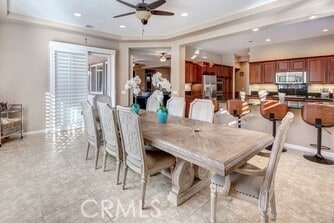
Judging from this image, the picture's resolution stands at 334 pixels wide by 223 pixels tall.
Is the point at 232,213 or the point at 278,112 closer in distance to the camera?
the point at 232,213

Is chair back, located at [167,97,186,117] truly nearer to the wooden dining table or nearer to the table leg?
the wooden dining table

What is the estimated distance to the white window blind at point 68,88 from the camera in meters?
5.37

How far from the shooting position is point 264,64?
812 centimetres

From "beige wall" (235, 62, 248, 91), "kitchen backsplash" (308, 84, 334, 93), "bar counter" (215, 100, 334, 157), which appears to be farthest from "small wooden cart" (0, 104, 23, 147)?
"beige wall" (235, 62, 248, 91)

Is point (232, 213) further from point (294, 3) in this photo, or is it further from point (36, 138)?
point (36, 138)

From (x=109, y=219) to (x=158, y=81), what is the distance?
1.80 metres

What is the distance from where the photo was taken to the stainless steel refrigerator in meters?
7.98

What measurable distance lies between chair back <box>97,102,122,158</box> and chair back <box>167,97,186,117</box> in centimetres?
146

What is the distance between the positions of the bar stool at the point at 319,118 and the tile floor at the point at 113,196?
28cm

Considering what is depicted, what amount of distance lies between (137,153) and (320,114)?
3.11 meters

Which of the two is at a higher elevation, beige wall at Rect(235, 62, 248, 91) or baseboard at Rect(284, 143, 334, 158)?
beige wall at Rect(235, 62, 248, 91)

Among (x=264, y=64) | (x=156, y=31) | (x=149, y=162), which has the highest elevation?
(x=156, y=31)

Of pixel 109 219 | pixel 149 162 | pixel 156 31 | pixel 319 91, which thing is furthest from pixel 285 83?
pixel 109 219

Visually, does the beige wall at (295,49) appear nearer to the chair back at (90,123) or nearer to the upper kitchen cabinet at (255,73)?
the upper kitchen cabinet at (255,73)
